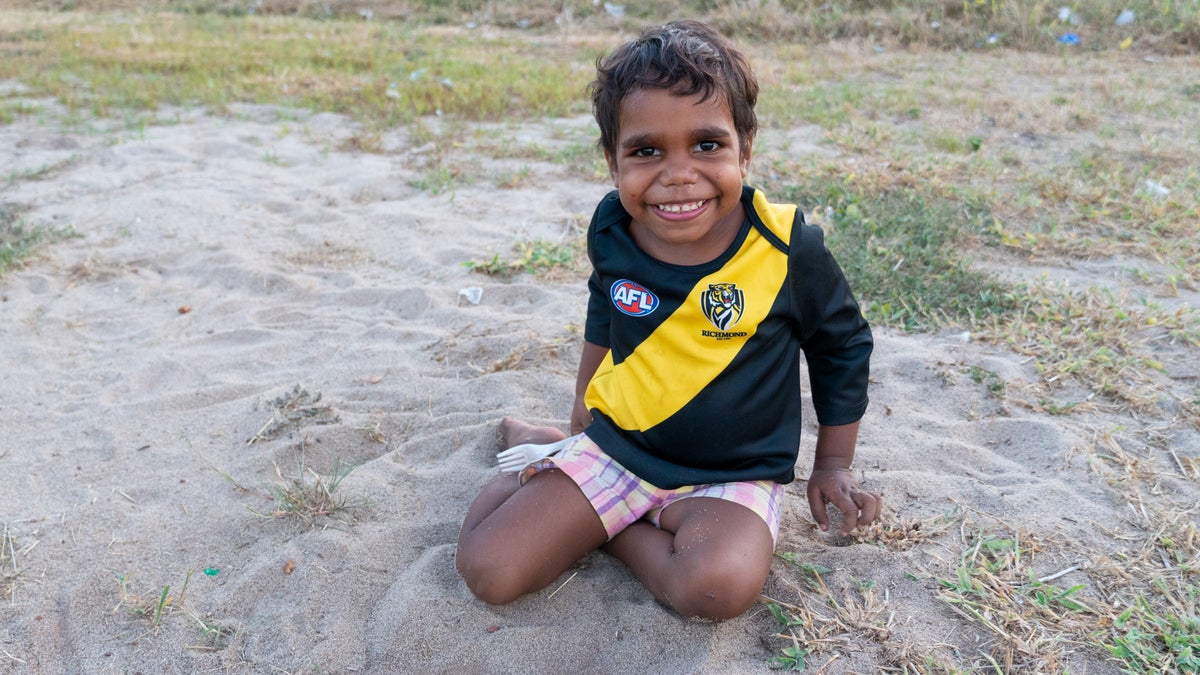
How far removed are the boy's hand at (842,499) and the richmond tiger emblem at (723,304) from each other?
1.40 feet

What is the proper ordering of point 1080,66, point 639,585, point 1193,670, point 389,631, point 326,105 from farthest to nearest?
1. point 1080,66
2. point 326,105
3. point 639,585
4. point 389,631
5. point 1193,670

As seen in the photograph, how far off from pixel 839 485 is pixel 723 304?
486 millimetres

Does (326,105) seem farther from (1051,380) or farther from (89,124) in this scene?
(1051,380)

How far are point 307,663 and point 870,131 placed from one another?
4252 millimetres

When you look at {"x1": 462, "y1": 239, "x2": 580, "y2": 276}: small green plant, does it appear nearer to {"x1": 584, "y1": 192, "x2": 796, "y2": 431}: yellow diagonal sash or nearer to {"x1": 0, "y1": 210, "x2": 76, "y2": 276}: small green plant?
{"x1": 584, "y1": 192, "x2": 796, "y2": 431}: yellow diagonal sash

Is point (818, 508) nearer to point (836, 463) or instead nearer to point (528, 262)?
point (836, 463)

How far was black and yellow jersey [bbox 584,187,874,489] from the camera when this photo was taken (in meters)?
1.94

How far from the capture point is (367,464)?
2500 millimetres

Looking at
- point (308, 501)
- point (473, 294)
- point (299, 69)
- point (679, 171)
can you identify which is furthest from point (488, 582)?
point (299, 69)

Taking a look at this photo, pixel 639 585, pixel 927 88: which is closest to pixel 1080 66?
pixel 927 88

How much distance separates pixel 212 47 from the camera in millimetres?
8453

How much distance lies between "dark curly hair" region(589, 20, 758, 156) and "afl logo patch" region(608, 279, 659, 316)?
331mm

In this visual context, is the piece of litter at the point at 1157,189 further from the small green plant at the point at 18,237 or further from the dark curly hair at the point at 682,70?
the small green plant at the point at 18,237

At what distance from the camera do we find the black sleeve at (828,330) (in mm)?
1939
